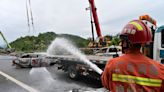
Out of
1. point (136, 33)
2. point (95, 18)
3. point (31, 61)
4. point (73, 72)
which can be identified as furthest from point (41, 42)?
point (136, 33)

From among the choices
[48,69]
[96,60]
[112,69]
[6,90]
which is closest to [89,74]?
[96,60]

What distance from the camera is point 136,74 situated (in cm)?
228

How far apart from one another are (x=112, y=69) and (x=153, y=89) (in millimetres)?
348

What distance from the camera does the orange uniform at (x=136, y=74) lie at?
7.34 ft

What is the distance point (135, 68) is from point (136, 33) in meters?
0.25

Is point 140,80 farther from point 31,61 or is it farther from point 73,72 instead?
point 31,61

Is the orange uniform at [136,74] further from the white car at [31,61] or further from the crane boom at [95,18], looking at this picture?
the crane boom at [95,18]

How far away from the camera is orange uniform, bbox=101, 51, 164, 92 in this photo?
2238 millimetres

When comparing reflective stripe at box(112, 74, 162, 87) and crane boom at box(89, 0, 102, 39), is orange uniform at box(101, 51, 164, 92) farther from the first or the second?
crane boom at box(89, 0, 102, 39)

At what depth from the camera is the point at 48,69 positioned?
57.7 ft

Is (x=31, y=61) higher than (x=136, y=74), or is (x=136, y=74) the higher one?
(x=136, y=74)

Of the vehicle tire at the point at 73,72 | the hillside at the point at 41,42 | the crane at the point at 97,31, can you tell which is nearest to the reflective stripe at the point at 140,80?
the vehicle tire at the point at 73,72

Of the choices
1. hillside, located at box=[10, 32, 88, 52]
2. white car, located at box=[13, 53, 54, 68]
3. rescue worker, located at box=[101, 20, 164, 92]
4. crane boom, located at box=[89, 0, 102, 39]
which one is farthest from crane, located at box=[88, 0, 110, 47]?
rescue worker, located at box=[101, 20, 164, 92]

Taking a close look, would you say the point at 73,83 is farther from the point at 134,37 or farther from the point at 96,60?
the point at 134,37
